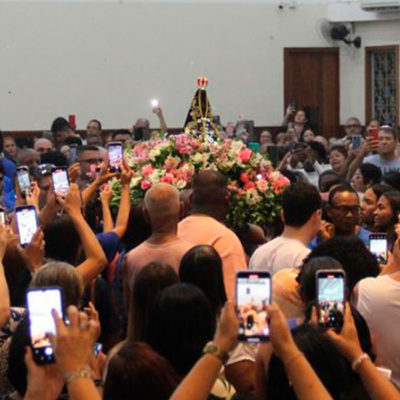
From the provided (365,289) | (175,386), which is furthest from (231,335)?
(365,289)

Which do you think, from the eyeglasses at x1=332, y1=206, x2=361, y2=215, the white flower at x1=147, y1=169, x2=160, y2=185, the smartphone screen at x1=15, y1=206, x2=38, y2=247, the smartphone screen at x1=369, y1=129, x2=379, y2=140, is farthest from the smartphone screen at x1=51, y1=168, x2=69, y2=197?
the smartphone screen at x1=369, y1=129, x2=379, y2=140

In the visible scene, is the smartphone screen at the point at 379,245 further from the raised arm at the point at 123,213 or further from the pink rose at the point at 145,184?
the pink rose at the point at 145,184

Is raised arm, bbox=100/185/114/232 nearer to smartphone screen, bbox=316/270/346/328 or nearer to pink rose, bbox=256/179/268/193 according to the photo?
pink rose, bbox=256/179/268/193

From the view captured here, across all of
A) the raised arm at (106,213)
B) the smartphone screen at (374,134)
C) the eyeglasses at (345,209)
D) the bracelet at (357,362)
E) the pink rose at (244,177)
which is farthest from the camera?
the smartphone screen at (374,134)

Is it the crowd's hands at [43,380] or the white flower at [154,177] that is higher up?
the white flower at [154,177]

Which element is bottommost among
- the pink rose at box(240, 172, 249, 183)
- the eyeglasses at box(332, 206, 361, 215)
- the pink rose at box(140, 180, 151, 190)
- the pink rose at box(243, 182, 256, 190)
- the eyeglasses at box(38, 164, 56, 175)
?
the eyeglasses at box(332, 206, 361, 215)

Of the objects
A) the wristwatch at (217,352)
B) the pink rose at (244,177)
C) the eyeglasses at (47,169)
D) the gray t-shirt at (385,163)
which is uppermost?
the eyeglasses at (47,169)

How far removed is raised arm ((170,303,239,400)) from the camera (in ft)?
11.1

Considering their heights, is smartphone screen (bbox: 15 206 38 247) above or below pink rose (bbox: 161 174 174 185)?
below

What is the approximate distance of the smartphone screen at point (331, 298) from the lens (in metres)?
3.84

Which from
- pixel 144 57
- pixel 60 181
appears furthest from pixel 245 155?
pixel 144 57

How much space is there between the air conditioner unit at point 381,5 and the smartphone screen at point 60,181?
13.6 metres

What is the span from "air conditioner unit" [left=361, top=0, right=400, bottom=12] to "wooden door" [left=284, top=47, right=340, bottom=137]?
1.11m

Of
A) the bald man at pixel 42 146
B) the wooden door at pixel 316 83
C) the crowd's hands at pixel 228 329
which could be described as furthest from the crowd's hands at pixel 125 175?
the wooden door at pixel 316 83
